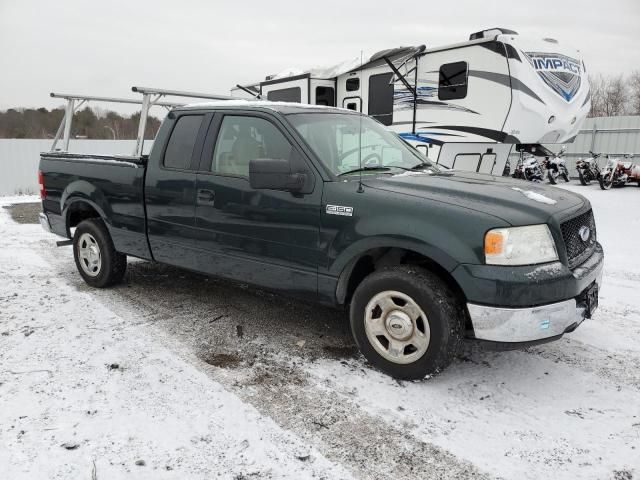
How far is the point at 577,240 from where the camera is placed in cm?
357

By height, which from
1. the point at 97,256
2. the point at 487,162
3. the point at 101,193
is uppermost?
the point at 487,162

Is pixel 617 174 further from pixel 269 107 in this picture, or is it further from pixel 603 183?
pixel 269 107

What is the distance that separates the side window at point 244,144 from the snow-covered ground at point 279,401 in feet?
4.45

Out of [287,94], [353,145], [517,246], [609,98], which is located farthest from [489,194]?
[609,98]

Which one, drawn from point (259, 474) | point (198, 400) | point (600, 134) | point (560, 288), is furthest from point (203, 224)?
point (600, 134)

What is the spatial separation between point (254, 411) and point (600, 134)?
66.6 feet

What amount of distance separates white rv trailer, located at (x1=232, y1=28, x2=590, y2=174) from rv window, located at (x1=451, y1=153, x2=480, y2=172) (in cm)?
2

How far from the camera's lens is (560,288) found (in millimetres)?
3117

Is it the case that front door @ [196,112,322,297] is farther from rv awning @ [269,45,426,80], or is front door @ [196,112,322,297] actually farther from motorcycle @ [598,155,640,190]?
motorcycle @ [598,155,640,190]

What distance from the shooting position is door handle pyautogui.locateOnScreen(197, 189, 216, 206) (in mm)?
4254

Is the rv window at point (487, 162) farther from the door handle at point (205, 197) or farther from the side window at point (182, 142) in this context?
the door handle at point (205, 197)

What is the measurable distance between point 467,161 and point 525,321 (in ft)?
25.4

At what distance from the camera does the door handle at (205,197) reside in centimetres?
425

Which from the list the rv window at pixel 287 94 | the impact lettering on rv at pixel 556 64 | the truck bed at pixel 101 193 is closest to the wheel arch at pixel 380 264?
the truck bed at pixel 101 193
